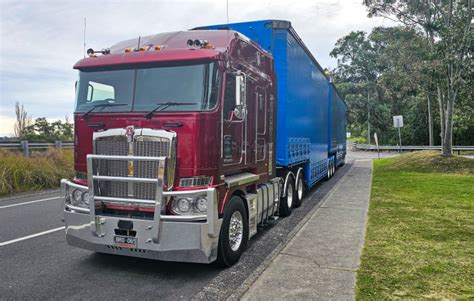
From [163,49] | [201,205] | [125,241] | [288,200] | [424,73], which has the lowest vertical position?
[288,200]

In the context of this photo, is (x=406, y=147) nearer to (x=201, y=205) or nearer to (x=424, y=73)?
(x=424, y=73)

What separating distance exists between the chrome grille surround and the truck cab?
12mm

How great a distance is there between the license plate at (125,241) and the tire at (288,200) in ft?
Answer: 14.5

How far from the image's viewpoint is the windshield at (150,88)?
477cm

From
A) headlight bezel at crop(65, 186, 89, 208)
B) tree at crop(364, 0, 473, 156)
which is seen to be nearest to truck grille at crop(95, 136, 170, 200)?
headlight bezel at crop(65, 186, 89, 208)

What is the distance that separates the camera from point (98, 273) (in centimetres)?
512

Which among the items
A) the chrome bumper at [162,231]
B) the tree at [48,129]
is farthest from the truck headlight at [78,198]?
the tree at [48,129]

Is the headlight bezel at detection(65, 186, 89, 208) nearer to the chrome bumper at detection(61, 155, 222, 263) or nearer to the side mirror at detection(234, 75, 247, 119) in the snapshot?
the chrome bumper at detection(61, 155, 222, 263)

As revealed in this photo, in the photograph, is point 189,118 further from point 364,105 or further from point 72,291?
point 364,105

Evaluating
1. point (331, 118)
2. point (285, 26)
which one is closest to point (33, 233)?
point (285, 26)

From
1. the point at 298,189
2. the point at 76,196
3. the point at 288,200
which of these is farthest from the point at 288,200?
the point at 76,196

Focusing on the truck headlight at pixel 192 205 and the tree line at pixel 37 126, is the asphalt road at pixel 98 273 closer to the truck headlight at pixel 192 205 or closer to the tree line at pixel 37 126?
the truck headlight at pixel 192 205

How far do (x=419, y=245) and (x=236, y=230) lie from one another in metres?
2.98

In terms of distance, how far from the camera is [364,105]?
165 feet
